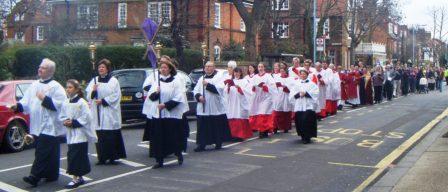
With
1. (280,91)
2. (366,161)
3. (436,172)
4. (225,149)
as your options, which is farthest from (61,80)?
(436,172)

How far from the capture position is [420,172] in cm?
968

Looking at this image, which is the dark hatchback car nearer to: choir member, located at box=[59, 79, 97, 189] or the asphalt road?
the asphalt road

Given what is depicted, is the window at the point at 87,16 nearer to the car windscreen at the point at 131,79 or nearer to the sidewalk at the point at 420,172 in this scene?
the car windscreen at the point at 131,79

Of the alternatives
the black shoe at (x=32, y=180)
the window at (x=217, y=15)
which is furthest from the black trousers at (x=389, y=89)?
the black shoe at (x=32, y=180)

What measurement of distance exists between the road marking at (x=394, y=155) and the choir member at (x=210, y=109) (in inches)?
132

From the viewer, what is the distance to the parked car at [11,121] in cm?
1261

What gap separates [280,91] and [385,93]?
669 inches

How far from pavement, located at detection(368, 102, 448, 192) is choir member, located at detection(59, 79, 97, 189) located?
4.09 meters

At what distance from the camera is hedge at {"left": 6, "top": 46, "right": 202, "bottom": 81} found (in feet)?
92.8

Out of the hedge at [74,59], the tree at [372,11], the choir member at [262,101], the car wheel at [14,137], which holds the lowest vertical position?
the car wheel at [14,137]

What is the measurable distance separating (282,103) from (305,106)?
6.37 ft

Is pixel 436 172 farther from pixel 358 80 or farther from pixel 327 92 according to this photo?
pixel 358 80

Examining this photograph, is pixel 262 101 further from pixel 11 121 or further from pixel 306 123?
pixel 11 121

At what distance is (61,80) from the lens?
90.2 feet
